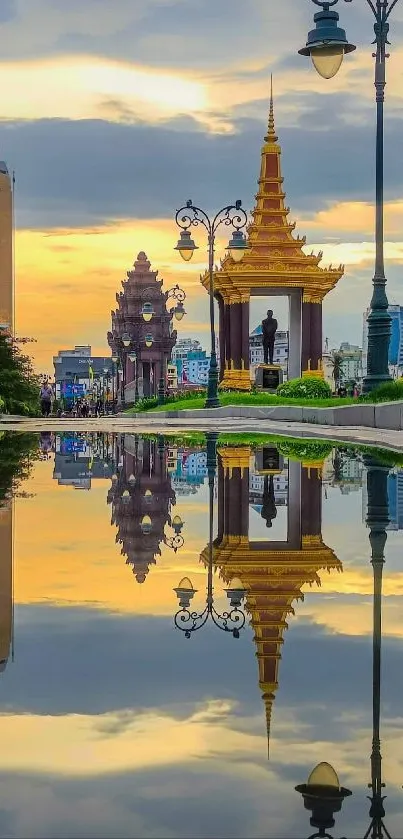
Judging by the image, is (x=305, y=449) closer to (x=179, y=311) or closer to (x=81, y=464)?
(x=81, y=464)

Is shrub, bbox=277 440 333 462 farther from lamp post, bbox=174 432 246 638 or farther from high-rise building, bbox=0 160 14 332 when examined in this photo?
high-rise building, bbox=0 160 14 332

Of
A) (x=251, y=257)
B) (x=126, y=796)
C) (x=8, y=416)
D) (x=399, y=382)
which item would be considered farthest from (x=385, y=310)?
(x=251, y=257)

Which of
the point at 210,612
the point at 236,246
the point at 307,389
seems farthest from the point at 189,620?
the point at 307,389

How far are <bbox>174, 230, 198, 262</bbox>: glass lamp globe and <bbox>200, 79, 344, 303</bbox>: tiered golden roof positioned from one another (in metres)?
39.4

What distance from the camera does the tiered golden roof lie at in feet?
279

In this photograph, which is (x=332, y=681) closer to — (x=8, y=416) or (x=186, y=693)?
(x=186, y=693)

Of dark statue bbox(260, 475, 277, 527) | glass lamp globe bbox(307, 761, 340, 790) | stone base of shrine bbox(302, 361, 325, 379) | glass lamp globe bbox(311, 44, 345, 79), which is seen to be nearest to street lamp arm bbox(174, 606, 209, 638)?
glass lamp globe bbox(307, 761, 340, 790)

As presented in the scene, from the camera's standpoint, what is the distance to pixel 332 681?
203 inches

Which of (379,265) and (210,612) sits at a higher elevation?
(379,265)

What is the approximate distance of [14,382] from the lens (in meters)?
63.0

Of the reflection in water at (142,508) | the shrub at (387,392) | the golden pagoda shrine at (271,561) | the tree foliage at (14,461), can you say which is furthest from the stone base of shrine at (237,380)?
the golden pagoda shrine at (271,561)

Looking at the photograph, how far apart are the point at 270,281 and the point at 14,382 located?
2659cm

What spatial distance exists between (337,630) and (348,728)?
1.83 metres

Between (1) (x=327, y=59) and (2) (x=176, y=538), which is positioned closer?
(2) (x=176, y=538)
